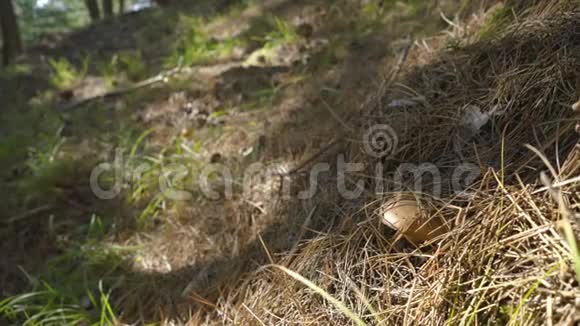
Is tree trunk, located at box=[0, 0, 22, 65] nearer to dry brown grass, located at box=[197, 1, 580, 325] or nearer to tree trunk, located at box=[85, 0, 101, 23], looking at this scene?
tree trunk, located at box=[85, 0, 101, 23]

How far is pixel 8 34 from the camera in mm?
6047

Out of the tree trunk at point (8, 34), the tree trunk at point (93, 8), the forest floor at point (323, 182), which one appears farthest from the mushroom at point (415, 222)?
the tree trunk at point (93, 8)

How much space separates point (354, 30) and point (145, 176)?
1.83m

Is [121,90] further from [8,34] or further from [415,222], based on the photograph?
[8,34]

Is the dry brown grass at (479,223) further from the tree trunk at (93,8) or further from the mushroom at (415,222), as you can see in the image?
the tree trunk at (93,8)

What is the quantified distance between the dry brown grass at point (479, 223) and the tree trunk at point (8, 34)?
602 cm

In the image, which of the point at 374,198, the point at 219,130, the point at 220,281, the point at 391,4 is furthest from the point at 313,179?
the point at 391,4

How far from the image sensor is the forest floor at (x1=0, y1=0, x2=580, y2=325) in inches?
40.1

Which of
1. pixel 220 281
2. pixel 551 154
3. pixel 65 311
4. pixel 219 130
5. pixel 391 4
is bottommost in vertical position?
pixel 65 311

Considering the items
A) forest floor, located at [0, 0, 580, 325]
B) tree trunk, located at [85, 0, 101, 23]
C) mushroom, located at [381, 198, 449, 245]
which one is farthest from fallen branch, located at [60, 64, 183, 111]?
tree trunk, located at [85, 0, 101, 23]

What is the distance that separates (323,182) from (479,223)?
702 mm

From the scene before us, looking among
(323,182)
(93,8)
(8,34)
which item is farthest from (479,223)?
(93,8)

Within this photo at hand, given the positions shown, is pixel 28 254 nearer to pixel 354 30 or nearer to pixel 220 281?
pixel 220 281

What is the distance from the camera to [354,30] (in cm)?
321
